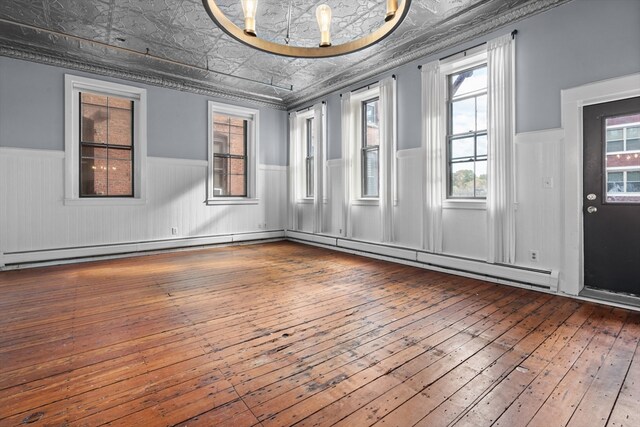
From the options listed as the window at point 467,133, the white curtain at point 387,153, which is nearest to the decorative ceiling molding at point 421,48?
the white curtain at point 387,153

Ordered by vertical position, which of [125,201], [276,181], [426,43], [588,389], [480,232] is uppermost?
[426,43]

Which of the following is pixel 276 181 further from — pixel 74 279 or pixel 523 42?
pixel 523 42

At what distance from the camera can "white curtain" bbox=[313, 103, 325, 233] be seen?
23.1 feet

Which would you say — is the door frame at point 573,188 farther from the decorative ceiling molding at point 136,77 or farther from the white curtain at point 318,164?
the decorative ceiling molding at point 136,77

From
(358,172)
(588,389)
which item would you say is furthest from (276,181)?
(588,389)

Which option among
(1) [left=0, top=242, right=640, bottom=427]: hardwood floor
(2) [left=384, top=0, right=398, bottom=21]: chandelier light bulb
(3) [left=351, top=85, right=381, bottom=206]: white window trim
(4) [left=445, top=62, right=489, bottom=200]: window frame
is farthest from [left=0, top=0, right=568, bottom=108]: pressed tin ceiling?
(1) [left=0, top=242, right=640, bottom=427]: hardwood floor

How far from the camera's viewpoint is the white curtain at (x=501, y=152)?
156 inches

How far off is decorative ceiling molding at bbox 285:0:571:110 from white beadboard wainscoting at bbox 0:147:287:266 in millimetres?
2201

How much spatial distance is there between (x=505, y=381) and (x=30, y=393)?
2.73m

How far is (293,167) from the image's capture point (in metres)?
7.85

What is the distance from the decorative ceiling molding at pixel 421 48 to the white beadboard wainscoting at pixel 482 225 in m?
1.43

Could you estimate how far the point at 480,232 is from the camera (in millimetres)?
4379

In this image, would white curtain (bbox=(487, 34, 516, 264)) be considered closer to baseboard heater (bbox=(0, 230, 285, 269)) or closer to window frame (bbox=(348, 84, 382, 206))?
window frame (bbox=(348, 84, 382, 206))

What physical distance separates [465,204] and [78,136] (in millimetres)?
6432
